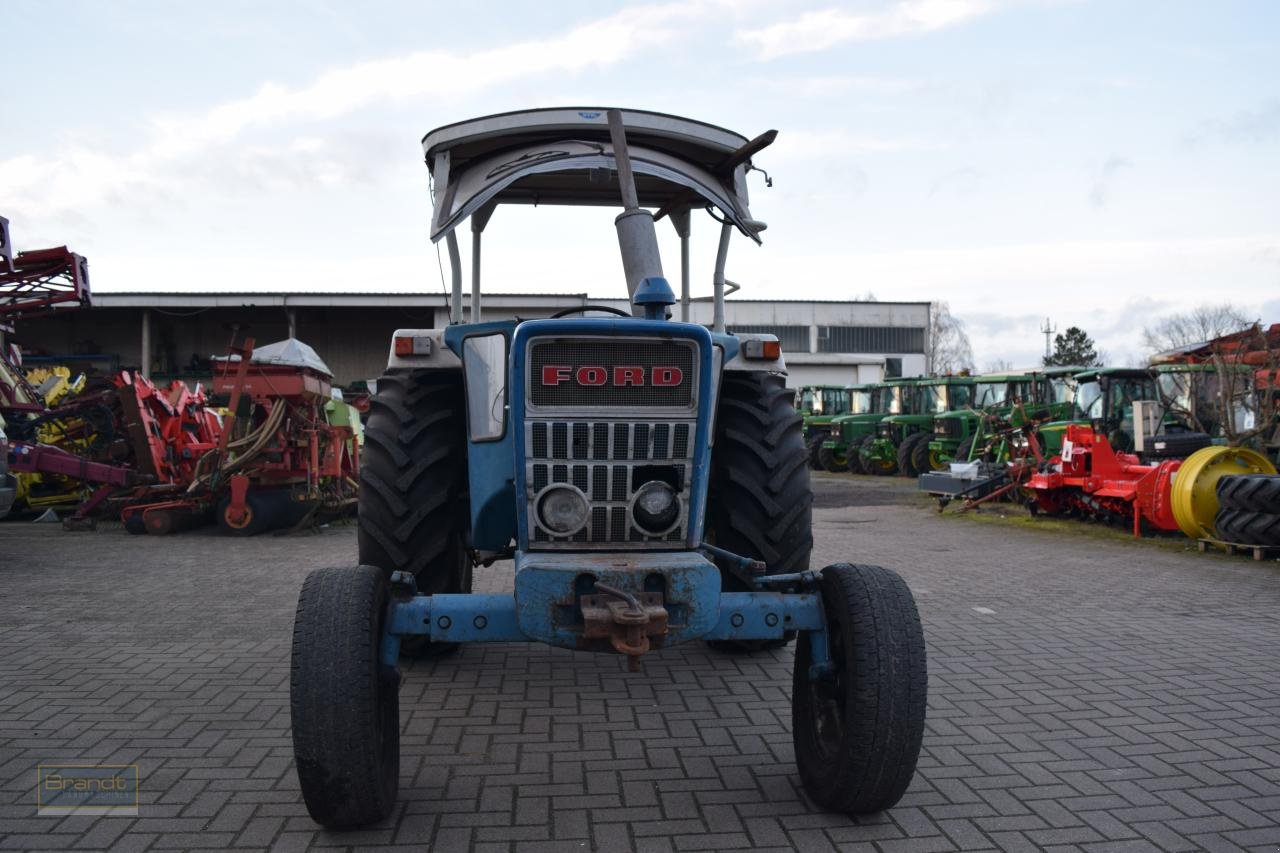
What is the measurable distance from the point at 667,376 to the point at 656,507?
445 mm

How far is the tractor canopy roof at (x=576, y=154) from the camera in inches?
168

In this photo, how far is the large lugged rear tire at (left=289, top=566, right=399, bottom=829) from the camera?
284cm

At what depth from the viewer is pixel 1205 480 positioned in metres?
9.27

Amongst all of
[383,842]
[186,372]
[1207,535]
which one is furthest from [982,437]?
[186,372]

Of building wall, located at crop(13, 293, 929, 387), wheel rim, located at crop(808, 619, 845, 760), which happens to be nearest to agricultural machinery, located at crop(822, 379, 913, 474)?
building wall, located at crop(13, 293, 929, 387)

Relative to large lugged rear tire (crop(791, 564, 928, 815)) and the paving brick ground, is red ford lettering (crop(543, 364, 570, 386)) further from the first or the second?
the paving brick ground

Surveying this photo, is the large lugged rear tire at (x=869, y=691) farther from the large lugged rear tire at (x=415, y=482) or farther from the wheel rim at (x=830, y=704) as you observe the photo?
the large lugged rear tire at (x=415, y=482)

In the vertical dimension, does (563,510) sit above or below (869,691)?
above

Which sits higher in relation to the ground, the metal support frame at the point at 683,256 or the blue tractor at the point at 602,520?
the metal support frame at the point at 683,256

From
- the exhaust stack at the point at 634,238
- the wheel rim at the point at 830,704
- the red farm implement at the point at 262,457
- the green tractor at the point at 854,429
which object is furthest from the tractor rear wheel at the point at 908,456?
the wheel rim at the point at 830,704

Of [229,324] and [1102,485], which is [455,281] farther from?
[229,324]

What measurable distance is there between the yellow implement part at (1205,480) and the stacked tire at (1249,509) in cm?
30

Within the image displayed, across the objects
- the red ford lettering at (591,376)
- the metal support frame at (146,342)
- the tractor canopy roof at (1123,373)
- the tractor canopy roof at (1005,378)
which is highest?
the metal support frame at (146,342)

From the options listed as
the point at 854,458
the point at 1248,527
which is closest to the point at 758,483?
the point at 1248,527
